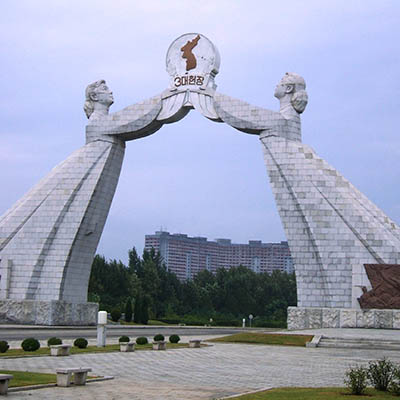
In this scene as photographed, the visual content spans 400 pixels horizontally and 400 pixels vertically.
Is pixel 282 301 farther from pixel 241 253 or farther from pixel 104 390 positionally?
pixel 241 253

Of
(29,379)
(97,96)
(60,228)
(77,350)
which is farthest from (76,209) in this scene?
(29,379)

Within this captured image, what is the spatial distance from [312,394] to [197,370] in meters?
3.32

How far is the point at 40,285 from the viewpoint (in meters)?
27.3

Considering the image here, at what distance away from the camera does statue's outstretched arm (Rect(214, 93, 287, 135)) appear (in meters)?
26.9

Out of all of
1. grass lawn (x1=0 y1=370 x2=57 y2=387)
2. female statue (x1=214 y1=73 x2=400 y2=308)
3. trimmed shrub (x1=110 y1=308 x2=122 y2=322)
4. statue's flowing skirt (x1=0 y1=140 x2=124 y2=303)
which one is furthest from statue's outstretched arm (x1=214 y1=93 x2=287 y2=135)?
grass lawn (x1=0 y1=370 x2=57 y2=387)

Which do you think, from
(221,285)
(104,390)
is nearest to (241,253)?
(221,285)

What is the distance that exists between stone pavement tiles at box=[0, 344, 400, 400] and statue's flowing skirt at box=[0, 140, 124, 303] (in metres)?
11.6

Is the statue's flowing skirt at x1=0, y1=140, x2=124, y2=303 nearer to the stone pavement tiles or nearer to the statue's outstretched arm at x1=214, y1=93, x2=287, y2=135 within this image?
the statue's outstretched arm at x1=214, y1=93, x2=287, y2=135

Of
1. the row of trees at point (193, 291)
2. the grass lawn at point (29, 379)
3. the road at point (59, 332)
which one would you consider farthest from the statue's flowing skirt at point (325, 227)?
the row of trees at point (193, 291)

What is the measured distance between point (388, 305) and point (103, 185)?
1134 cm

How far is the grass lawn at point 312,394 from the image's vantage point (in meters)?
8.56

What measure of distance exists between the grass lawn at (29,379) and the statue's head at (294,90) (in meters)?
18.3

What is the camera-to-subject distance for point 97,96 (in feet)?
96.5

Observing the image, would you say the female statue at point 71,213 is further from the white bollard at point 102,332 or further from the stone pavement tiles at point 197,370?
the stone pavement tiles at point 197,370
